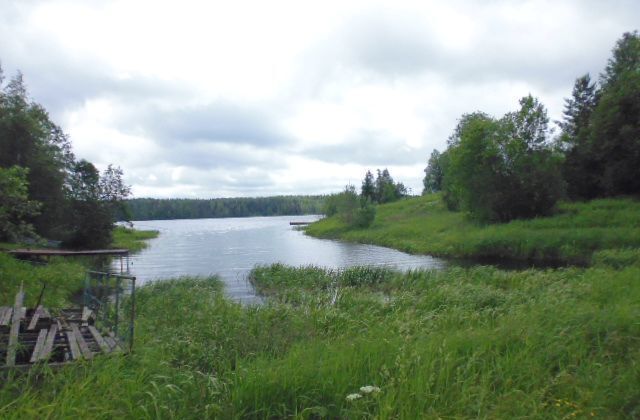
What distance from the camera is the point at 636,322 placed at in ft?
24.2

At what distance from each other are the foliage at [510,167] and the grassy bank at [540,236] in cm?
225

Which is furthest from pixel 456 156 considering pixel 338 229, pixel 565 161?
pixel 338 229

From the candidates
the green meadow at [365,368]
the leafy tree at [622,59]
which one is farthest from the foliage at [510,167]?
the green meadow at [365,368]

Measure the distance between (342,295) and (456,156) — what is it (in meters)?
34.7

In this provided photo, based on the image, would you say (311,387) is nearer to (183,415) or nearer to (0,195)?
(183,415)

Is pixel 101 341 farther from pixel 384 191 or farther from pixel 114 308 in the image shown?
pixel 384 191

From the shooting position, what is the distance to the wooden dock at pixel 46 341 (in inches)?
267

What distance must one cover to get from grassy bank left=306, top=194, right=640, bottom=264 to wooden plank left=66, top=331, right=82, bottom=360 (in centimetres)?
2692

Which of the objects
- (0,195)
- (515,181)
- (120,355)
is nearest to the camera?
(120,355)

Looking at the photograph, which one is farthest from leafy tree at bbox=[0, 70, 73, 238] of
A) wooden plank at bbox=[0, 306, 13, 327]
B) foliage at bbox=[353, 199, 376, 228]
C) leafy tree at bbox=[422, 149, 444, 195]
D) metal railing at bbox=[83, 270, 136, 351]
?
leafy tree at bbox=[422, 149, 444, 195]

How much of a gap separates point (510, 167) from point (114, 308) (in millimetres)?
38214

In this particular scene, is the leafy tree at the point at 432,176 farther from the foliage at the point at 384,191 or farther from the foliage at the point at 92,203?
the foliage at the point at 92,203

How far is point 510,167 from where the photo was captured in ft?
138

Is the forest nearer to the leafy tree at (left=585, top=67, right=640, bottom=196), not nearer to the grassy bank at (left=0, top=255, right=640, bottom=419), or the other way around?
the leafy tree at (left=585, top=67, right=640, bottom=196)
